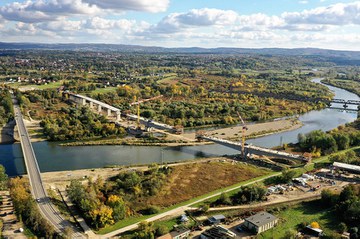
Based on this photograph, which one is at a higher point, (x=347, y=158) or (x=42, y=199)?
(x=347, y=158)

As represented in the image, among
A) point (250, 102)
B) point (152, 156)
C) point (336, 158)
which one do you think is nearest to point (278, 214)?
point (336, 158)

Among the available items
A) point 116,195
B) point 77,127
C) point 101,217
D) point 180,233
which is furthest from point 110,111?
point 180,233

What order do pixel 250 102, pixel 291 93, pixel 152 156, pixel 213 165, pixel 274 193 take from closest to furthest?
pixel 274 193, pixel 213 165, pixel 152 156, pixel 250 102, pixel 291 93

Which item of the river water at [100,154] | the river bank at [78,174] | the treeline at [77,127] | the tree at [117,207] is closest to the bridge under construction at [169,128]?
the river water at [100,154]

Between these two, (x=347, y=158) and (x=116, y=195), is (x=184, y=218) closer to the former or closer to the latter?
(x=116, y=195)

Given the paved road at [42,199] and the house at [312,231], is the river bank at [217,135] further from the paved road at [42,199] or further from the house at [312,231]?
the house at [312,231]

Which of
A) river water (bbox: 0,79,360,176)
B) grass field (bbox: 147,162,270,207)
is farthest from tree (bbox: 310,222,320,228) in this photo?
river water (bbox: 0,79,360,176)

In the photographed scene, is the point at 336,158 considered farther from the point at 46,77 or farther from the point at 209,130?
the point at 46,77
